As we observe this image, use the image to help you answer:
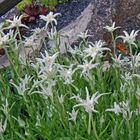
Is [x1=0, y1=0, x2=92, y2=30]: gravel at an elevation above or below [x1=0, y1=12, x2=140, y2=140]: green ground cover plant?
below

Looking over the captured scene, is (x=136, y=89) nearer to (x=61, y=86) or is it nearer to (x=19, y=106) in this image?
(x=61, y=86)

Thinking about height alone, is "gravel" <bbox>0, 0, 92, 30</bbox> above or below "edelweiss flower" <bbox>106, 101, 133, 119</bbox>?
below

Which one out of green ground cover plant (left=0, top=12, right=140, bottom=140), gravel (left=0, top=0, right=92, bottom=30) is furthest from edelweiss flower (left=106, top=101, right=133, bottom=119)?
gravel (left=0, top=0, right=92, bottom=30)

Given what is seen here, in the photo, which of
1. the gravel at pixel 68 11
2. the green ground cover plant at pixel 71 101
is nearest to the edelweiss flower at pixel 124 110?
the green ground cover plant at pixel 71 101

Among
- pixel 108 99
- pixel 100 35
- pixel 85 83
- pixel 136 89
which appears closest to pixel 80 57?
pixel 85 83

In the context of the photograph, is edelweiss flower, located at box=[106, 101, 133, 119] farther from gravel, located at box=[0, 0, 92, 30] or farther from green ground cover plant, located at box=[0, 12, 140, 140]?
gravel, located at box=[0, 0, 92, 30]

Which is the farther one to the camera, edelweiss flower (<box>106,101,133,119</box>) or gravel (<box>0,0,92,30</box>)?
gravel (<box>0,0,92,30</box>)

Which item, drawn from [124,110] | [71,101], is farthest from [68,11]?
[124,110]

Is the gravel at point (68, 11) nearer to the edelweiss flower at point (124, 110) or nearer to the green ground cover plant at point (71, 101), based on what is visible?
the green ground cover plant at point (71, 101)
